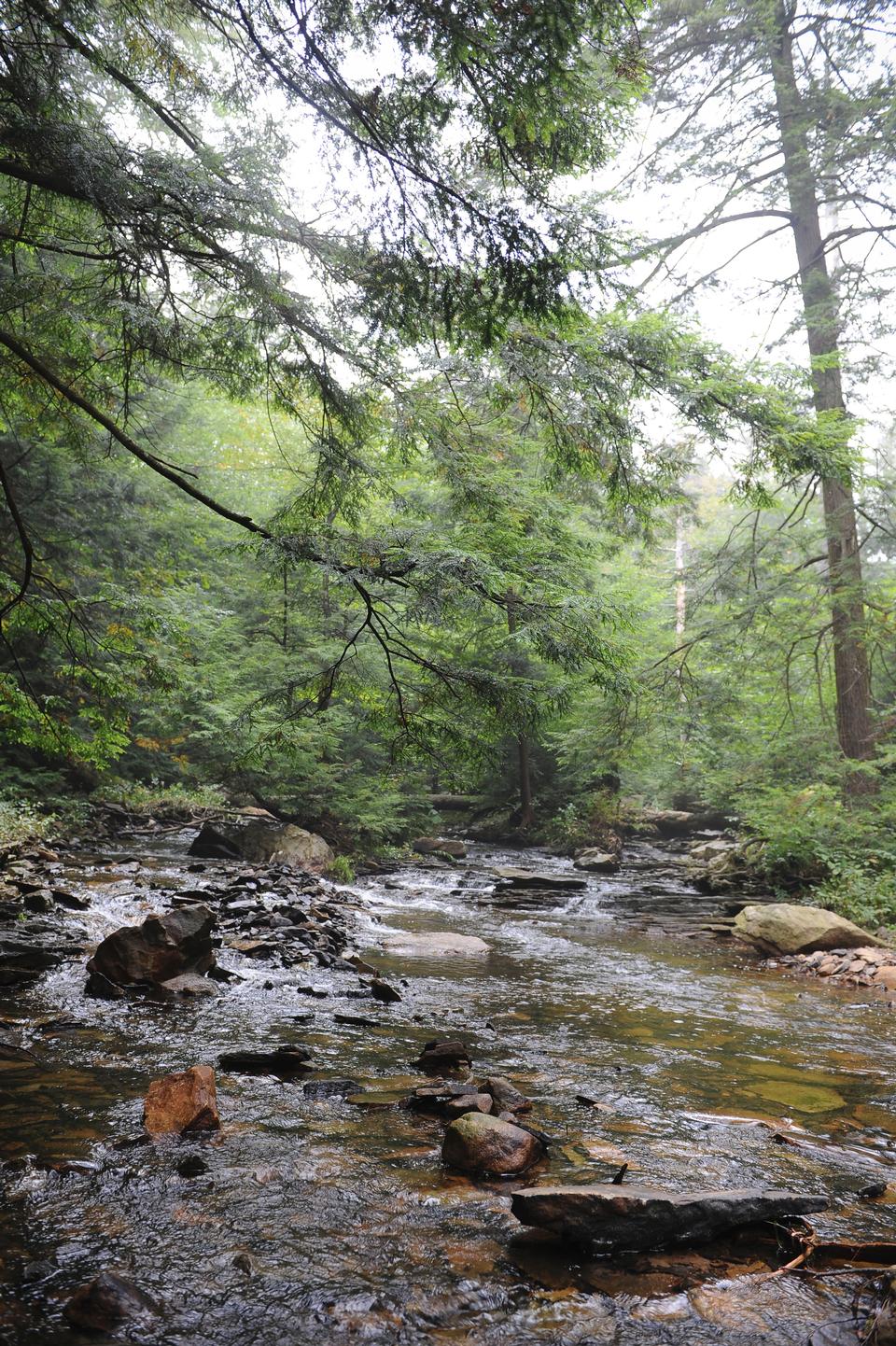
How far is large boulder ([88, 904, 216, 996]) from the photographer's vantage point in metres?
5.14

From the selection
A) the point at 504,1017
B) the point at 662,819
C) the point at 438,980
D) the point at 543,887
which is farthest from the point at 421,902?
the point at 662,819

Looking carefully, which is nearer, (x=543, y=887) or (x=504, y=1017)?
(x=504, y=1017)

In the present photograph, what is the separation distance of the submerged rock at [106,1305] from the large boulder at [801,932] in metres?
8.97

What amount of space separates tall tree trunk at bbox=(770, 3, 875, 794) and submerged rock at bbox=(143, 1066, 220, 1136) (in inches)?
452

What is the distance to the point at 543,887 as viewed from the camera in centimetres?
1437

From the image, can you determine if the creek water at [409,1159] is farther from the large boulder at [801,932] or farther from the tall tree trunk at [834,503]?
the tall tree trunk at [834,503]

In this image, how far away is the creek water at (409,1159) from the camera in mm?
2055

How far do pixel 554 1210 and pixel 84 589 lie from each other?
14176 millimetres

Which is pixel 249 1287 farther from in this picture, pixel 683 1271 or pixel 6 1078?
pixel 6 1078

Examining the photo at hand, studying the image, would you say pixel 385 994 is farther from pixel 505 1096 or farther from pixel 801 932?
pixel 801 932

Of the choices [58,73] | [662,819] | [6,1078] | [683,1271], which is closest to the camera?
[683,1271]

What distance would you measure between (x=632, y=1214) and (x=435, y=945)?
6.17 metres

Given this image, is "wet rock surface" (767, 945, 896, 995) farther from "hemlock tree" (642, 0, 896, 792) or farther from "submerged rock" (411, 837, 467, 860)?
"submerged rock" (411, 837, 467, 860)

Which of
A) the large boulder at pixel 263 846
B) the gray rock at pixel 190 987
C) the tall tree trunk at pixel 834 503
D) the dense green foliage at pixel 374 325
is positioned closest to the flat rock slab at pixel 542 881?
the large boulder at pixel 263 846
